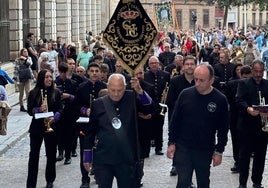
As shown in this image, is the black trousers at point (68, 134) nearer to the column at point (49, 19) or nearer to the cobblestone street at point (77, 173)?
the cobblestone street at point (77, 173)

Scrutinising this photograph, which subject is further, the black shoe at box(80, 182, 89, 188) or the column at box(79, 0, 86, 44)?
the column at box(79, 0, 86, 44)

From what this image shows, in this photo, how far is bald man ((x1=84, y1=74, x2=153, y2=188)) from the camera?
26.7 ft

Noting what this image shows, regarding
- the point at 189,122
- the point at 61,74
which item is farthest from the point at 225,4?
the point at 189,122

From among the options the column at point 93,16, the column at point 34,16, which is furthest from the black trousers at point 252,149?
the column at point 93,16

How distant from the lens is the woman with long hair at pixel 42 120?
10.6 m

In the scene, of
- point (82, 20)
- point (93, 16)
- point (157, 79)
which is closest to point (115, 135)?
point (157, 79)

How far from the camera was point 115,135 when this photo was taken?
8109 millimetres

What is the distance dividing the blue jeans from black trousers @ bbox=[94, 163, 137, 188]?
63cm

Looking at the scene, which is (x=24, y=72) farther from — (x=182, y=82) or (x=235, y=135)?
(x=182, y=82)

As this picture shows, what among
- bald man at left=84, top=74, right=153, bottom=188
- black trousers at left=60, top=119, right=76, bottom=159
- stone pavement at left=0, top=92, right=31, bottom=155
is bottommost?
stone pavement at left=0, top=92, right=31, bottom=155

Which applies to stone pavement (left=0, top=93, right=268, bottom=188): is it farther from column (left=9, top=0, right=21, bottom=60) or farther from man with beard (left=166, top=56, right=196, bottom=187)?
column (left=9, top=0, right=21, bottom=60)

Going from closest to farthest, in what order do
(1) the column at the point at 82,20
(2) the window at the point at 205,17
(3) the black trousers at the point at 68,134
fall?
1. (3) the black trousers at the point at 68,134
2. (1) the column at the point at 82,20
3. (2) the window at the point at 205,17

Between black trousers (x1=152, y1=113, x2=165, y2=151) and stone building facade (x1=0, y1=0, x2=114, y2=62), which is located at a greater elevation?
stone building facade (x1=0, y1=0, x2=114, y2=62)

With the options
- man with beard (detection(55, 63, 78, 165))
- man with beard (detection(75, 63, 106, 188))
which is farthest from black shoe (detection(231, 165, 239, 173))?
man with beard (detection(55, 63, 78, 165))
